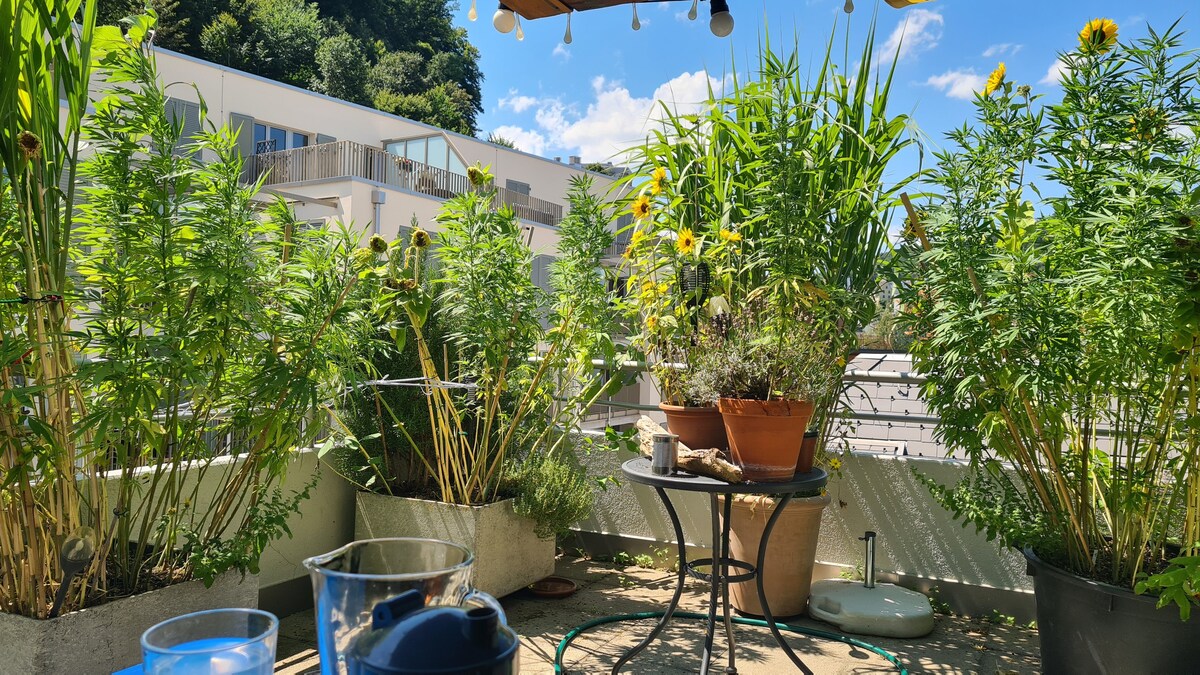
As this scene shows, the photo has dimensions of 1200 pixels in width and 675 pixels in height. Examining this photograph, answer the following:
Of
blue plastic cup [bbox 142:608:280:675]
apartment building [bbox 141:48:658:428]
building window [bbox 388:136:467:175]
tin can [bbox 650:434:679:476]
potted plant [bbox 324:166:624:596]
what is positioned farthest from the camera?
building window [bbox 388:136:467:175]

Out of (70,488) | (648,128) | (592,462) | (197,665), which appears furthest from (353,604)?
(592,462)

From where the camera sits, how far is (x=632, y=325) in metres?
3.16

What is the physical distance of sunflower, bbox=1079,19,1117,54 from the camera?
6.76 feet

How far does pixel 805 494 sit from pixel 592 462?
1064 mm

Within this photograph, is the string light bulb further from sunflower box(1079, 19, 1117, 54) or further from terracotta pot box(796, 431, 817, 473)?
terracotta pot box(796, 431, 817, 473)

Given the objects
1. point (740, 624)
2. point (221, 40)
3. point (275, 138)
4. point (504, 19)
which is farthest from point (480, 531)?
point (221, 40)

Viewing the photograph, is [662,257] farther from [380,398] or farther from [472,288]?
[380,398]

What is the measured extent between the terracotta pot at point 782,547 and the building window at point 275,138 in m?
14.1

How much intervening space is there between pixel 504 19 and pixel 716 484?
1.74 meters

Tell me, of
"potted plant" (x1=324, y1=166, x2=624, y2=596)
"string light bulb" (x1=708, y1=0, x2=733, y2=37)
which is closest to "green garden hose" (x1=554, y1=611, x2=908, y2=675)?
"potted plant" (x1=324, y1=166, x2=624, y2=596)

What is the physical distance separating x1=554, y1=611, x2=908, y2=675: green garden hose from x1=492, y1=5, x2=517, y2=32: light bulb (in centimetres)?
207

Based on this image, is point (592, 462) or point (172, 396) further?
point (592, 462)

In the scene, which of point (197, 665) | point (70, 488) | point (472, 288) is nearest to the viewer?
point (197, 665)

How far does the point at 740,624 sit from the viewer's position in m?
2.99
